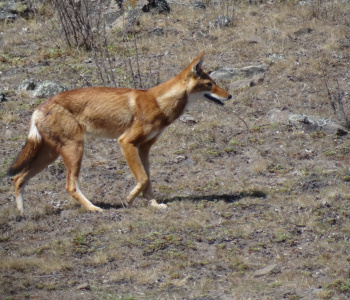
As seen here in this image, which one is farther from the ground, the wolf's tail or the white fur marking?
the white fur marking

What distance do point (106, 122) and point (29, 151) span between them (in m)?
1.13

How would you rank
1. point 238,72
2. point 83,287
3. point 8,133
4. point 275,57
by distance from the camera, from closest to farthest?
point 83,287 < point 8,133 < point 238,72 < point 275,57

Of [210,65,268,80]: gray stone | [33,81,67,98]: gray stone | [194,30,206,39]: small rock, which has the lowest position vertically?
[210,65,268,80]: gray stone

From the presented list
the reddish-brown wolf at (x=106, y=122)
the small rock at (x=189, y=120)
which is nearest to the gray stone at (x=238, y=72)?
the small rock at (x=189, y=120)

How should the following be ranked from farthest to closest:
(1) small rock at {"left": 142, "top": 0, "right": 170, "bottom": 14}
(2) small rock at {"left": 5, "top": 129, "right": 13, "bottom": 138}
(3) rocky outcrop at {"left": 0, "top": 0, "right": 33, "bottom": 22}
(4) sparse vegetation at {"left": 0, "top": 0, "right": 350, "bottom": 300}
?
(3) rocky outcrop at {"left": 0, "top": 0, "right": 33, "bottom": 22} < (1) small rock at {"left": 142, "top": 0, "right": 170, "bottom": 14} < (2) small rock at {"left": 5, "top": 129, "right": 13, "bottom": 138} < (4) sparse vegetation at {"left": 0, "top": 0, "right": 350, "bottom": 300}

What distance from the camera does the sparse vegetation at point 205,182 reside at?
20.4 ft

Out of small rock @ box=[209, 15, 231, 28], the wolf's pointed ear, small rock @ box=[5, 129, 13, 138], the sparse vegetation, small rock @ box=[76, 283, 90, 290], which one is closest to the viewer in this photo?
small rock @ box=[76, 283, 90, 290]

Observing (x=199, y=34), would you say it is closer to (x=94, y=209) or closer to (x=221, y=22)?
(x=221, y=22)

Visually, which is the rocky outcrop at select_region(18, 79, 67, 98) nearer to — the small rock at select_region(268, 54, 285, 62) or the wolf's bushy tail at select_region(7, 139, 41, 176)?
the wolf's bushy tail at select_region(7, 139, 41, 176)

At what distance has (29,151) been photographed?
8.12 m

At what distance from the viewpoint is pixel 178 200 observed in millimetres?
8375

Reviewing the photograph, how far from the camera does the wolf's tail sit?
8008 mm

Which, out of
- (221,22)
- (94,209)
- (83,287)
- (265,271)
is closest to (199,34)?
(221,22)

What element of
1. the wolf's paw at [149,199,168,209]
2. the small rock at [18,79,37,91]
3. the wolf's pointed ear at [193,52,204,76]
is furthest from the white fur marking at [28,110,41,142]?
the small rock at [18,79,37,91]
